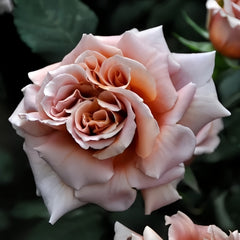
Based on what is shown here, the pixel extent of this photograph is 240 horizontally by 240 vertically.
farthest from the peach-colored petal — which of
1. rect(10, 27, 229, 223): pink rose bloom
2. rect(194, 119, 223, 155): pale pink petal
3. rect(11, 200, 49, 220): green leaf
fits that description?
rect(11, 200, 49, 220): green leaf

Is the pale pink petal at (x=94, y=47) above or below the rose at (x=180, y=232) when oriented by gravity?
above

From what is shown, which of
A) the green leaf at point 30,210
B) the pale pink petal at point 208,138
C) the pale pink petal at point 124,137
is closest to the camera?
the pale pink petal at point 124,137

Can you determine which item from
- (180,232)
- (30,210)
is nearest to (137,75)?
(180,232)

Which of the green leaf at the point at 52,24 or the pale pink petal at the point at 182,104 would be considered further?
the green leaf at the point at 52,24

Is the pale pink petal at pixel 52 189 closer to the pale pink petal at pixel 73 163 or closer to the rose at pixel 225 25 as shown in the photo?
the pale pink petal at pixel 73 163

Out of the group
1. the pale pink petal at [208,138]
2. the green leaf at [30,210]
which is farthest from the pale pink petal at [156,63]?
the green leaf at [30,210]

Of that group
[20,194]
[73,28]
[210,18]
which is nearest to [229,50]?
[210,18]

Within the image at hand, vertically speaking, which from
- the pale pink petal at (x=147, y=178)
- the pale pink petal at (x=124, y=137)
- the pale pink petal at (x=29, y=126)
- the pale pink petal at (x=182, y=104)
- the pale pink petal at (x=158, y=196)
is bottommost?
the pale pink petal at (x=158, y=196)
